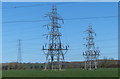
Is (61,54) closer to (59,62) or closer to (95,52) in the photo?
(59,62)

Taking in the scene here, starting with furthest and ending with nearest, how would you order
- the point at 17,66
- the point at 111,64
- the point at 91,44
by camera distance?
the point at 111,64 → the point at 17,66 → the point at 91,44

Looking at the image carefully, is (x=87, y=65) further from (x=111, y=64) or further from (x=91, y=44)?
(x=111, y=64)

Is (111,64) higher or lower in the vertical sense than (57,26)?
lower

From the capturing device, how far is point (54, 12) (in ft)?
148

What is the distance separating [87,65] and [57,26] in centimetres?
1812

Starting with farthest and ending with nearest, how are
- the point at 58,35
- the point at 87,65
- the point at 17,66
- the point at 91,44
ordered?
the point at 17,66 < the point at 87,65 < the point at 91,44 < the point at 58,35

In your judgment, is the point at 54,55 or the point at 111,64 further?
the point at 111,64

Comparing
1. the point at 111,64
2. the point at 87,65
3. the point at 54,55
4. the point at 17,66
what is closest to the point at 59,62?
the point at 54,55

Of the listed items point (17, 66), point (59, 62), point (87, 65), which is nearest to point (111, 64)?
point (87, 65)

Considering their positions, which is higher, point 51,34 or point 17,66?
point 51,34

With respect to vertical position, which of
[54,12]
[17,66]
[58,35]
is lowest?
[17,66]

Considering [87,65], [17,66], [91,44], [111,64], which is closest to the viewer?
[91,44]

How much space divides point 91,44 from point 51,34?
40.2 feet

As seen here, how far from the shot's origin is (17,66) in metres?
66.8
